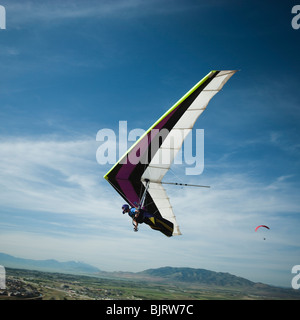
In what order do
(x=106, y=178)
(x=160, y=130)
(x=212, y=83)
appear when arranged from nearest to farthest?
(x=212, y=83)
(x=160, y=130)
(x=106, y=178)

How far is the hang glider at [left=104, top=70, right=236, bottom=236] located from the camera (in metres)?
12.7

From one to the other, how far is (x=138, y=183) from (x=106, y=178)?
224 cm

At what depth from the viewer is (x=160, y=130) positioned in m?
13.9

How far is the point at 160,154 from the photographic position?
15.2 meters

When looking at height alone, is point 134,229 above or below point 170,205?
below

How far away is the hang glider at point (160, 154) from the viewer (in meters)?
12.7
